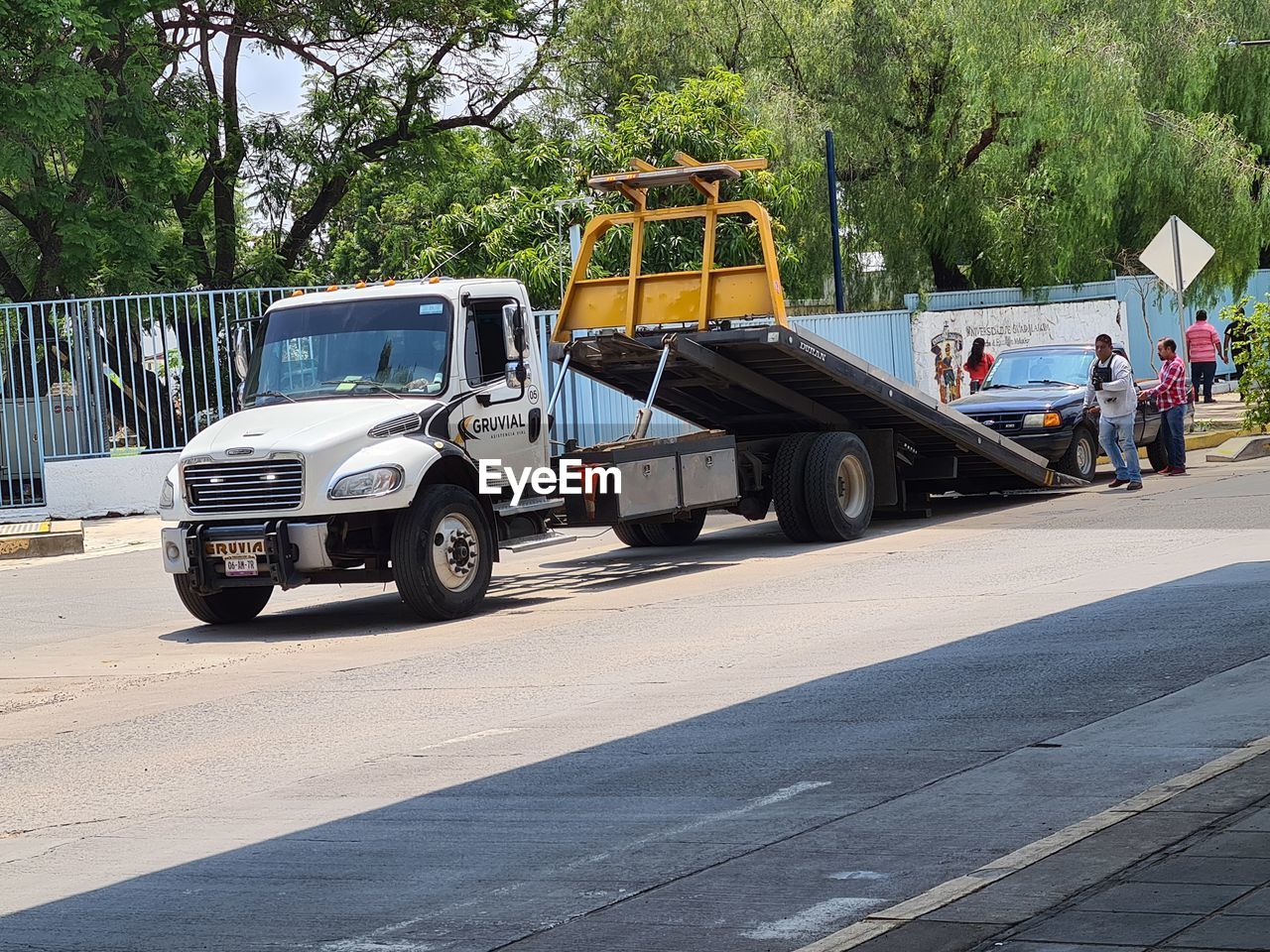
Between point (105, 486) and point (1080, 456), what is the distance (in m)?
13.0

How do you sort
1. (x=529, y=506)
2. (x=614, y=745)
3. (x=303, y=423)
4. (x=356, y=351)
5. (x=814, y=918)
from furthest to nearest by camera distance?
(x=529, y=506) < (x=356, y=351) < (x=303, y=423) < (x=614, y=745) < (x=814, y=918)

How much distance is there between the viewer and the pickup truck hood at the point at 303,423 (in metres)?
13.3

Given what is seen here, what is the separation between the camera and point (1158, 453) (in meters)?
22.2

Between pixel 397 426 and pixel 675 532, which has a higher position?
pixel 397 426

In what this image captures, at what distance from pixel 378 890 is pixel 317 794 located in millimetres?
1826

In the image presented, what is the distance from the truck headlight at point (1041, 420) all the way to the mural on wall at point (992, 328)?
10.1 meters

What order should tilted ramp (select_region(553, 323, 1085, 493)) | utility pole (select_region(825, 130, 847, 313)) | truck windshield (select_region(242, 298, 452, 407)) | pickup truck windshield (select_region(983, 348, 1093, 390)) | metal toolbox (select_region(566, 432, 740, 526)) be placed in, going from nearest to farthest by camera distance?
truck windshield (select_region(242, 298, 452, 407)) < metal toolbox (select_region(566, 432, 740, 526)) < tilted ramp (select_region(553, 323, 1085, 493)) < pickup truck windshield (select_region(983, 348, 1093, 390)) < utility pole (select_region(825, 130, 847, 313))

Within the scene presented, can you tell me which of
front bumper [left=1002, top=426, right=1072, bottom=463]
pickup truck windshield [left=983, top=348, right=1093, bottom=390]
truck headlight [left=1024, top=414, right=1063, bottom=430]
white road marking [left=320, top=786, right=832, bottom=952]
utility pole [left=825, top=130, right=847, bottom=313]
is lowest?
white road marking [left=320, top=786, right=832, bottom=952]

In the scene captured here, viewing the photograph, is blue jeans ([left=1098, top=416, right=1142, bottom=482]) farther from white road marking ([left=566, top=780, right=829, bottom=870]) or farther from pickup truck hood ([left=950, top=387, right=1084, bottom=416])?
white road marking ([left=566, top=780, right=829, bottom=870])

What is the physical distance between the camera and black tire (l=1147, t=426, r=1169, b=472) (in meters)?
21.9

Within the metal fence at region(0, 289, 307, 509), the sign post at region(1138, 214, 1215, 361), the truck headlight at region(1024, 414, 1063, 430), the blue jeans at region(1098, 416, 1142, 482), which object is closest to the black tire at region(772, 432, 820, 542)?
the truck headlight at region(1024, 414, 1063, 430)

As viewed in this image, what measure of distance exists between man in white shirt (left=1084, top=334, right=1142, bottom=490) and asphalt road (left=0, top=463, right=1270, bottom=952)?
450 centimetres

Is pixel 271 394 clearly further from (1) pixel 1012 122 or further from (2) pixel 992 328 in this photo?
(1) pixel 1012 122

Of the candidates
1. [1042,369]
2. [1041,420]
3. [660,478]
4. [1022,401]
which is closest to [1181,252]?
[1042,369]
